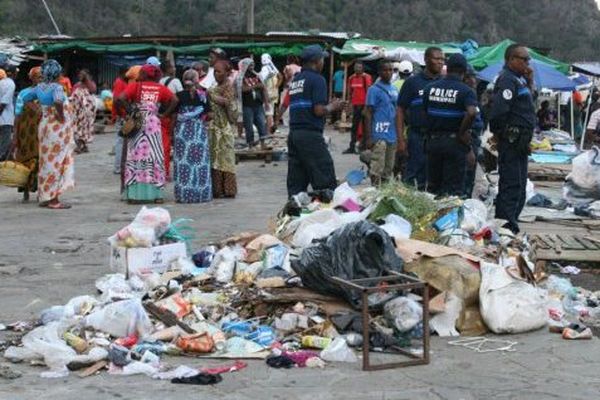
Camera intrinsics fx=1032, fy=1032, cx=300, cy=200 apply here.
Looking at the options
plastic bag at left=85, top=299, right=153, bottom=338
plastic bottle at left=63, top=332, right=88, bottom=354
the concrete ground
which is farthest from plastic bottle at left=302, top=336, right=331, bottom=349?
plastic bottle at left=63, top=332, right=88, bottom=354

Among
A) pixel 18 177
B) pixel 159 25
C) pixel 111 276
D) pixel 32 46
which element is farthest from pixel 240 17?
pixel 111 276

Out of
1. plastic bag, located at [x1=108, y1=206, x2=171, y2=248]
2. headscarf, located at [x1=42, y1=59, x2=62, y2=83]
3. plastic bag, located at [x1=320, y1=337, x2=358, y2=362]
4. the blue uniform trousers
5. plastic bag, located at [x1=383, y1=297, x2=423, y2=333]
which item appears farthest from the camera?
headscarf, located at [x1=42, y1=59, x2=62, y2=83]

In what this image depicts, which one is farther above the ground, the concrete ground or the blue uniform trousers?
the blue uniform trousers

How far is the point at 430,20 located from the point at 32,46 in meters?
37.7

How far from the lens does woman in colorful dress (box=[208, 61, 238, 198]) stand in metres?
13.2

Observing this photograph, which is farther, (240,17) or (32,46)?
(240,17)

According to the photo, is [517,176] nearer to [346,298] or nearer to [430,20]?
[346,298]

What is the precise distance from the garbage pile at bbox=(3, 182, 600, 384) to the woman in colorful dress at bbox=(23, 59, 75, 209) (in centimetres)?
456

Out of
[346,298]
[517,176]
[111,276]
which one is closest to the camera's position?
[346,298]

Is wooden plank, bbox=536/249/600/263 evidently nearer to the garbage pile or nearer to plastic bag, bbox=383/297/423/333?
the garbage pile

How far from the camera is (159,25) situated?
57.9m

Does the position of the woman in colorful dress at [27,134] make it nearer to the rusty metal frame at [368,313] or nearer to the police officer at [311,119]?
the police officer at [311,119]

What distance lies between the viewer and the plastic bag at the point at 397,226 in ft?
25.4

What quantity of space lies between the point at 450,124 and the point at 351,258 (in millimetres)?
3412
